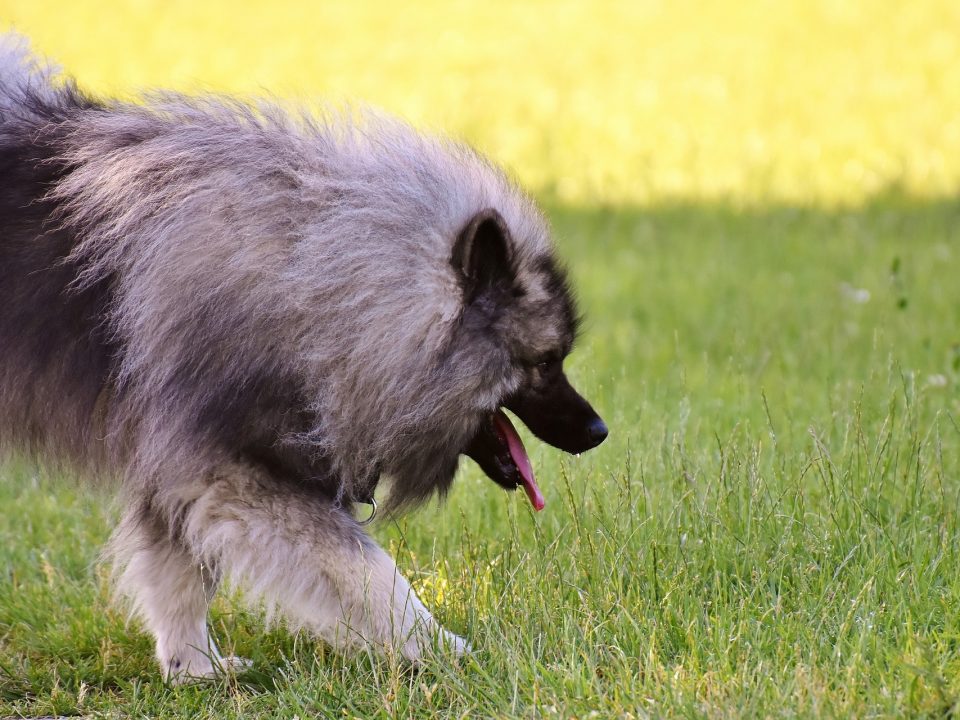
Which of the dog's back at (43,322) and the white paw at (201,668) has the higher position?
Answer: the dog's back at (43,322)

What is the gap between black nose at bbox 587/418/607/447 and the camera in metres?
3.67

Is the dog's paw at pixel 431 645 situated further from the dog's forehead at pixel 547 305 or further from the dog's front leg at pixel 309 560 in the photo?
Result: the dog's forehead at pixel 547 305

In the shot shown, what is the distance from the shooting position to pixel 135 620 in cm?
395

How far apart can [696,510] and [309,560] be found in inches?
52.1

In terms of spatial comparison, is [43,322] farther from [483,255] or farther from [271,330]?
[483,255]

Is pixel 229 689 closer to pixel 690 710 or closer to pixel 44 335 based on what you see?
pixel 44 335

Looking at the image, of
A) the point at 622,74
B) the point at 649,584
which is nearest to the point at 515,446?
the point at 649,584

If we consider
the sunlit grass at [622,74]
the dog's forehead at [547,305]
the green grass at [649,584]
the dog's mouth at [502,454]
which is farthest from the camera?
the sunlit grass at [622,74]

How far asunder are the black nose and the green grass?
12.5 inches

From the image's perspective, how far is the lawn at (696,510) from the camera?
319 cm

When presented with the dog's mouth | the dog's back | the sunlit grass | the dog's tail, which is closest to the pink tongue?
the dog's mouth

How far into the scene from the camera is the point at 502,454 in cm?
370

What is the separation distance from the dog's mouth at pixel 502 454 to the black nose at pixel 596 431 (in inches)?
8.5

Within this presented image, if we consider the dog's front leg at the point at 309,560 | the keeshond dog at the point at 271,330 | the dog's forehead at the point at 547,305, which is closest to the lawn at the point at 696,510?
the dog's front leg at the point at 309,560
